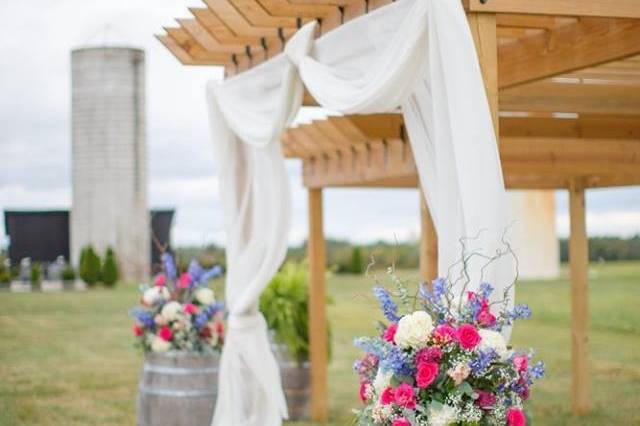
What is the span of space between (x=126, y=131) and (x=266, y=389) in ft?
47.5

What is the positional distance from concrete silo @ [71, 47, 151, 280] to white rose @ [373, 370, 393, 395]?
1672 centimetres

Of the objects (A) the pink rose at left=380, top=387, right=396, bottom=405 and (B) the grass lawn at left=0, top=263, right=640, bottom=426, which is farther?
(B) the grass lawn at left=0, top=263, right=640, bottom=426

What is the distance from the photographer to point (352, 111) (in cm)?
462

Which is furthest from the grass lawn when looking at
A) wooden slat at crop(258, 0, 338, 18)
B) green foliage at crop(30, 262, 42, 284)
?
wooden slat at crop(258, 0, 338, 18)

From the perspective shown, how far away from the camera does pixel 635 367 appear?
10461 mm

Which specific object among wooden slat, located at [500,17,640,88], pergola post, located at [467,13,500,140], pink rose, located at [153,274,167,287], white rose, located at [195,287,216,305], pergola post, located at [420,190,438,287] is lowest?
white rose, located at [195,287,216,305]

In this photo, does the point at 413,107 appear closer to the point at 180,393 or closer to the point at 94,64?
the point at 180,393

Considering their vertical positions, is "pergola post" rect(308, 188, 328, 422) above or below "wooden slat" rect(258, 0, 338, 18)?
below

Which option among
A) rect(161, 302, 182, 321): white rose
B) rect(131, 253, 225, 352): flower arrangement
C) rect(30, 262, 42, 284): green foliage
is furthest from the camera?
rect(30, 262, 42, 284): green foliage

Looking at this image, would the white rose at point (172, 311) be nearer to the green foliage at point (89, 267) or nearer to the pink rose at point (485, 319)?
the pink rose at point (485, 319)

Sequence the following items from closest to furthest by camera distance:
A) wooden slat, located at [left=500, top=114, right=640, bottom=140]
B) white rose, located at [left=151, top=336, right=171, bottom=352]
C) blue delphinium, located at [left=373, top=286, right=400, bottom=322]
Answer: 1. blue delphinium, located at [left=373, top=286, right=400, bottom=322]
2. white rose, located at [left=151, top=336, right=171, bottom=352]
3. wooden slat, located at [left=500, top=114, right=640, bottom=140]

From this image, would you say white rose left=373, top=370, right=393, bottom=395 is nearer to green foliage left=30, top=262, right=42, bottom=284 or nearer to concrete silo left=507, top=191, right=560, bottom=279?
concrete silo left=507, top=191, right=560, bottom=279

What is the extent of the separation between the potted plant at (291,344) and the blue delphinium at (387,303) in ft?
13.3

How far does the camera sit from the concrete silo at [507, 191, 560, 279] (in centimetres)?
1958
